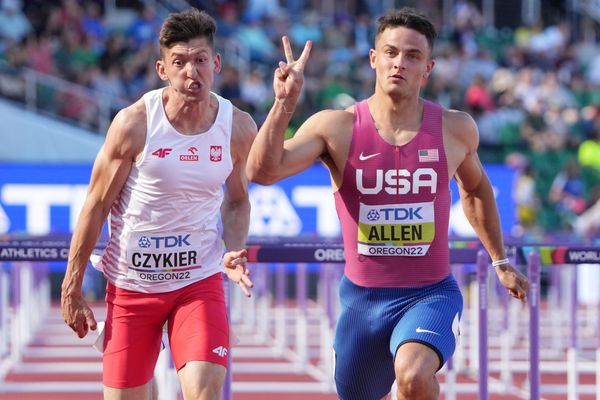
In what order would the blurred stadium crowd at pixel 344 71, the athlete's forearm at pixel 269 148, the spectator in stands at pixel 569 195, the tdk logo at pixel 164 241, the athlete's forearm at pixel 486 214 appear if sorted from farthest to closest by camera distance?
the blurred stadium crowd at pixel 344 71 < the spectator in stands at pixel 569 195 < the athlete's forearm at pixel 486 214 < the tdk logo at pixel 164 241 < the athlete's forearm at pixel 269 148

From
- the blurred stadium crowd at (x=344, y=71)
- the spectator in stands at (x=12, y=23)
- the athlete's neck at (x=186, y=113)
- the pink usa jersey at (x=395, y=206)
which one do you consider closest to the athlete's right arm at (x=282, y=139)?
the pink usa jersey at (x=395, y=206)

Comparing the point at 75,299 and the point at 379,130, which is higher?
the point at 379,130

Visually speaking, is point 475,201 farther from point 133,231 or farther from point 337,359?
point 133,231

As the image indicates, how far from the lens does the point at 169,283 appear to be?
19.6 feet

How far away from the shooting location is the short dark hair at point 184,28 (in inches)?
230

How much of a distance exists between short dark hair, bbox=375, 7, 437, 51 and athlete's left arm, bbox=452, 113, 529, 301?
0.45m

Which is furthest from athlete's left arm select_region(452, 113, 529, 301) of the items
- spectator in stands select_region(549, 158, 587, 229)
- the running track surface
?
spectator in stands select_region(549, 158, 587, 229)

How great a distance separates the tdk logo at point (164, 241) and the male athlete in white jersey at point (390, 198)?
681 millimetres

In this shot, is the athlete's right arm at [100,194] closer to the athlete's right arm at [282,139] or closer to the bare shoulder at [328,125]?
the athlete's right arm at [282,139]

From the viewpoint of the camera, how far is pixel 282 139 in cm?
553

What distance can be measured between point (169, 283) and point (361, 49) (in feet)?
54.1

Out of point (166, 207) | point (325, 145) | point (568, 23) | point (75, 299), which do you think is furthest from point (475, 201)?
point (568, 23)

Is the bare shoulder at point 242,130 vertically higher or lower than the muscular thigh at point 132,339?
higher

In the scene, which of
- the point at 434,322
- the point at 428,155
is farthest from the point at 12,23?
the point at 434,322
